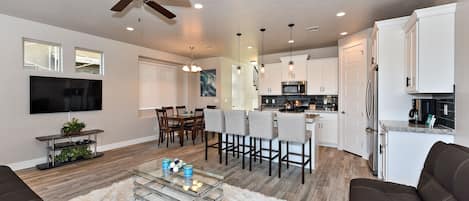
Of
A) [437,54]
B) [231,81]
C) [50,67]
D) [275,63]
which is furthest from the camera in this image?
[231,81]

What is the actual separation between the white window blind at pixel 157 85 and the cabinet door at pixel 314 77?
14.7ft

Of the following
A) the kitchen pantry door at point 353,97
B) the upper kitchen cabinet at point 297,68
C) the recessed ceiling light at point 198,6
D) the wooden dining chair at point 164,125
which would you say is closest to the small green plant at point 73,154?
the wooden dining chair at point 164,125

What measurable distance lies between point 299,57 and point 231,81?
2.81 m

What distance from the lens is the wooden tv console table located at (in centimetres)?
387

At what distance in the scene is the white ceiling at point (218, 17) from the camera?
317cm

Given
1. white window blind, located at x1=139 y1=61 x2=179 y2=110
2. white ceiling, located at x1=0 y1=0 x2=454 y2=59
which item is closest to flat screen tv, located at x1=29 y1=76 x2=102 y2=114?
white ceiling, located at x1=0 y1=0 x2=454 y2=59

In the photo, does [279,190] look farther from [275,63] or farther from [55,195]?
[275,63]

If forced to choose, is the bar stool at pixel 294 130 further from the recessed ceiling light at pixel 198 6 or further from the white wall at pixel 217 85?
the white wall at pixel 217 85

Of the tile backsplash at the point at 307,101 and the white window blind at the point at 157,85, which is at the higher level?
the white window blind at the point at 157,85

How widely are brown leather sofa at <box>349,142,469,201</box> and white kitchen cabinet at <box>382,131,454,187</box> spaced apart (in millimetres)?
1036

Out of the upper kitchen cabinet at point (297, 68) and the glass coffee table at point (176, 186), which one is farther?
the upper kitchen cabinet at point (297, 68)

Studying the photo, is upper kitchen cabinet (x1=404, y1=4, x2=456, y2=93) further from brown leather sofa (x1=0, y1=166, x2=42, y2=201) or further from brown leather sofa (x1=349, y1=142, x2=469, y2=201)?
brown leather sofa (x1=0, y1=166, x2=42, y2=201)

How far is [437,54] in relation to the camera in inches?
103

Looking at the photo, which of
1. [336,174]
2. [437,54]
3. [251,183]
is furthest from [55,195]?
[437,54]
